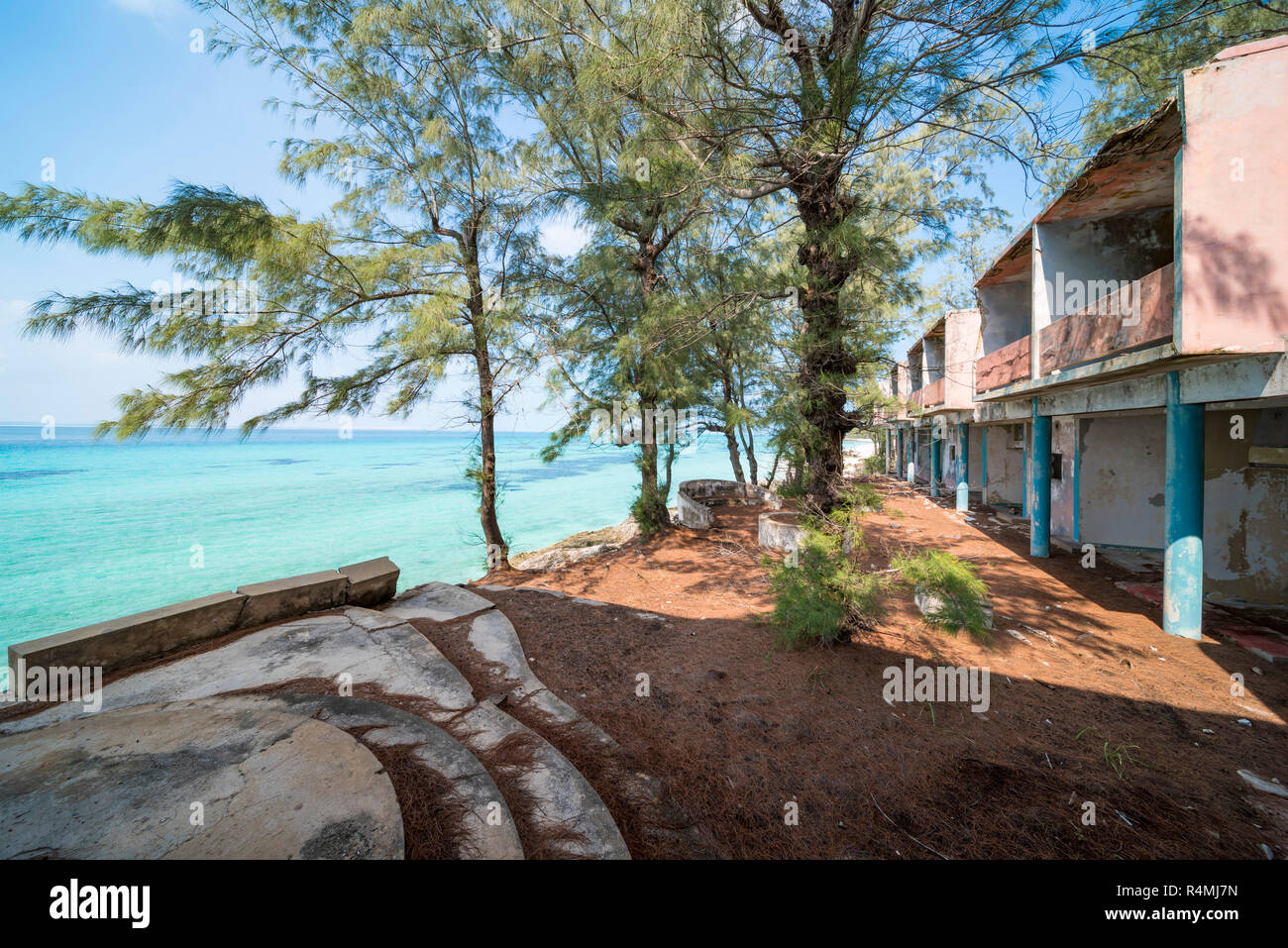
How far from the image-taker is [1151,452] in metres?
10.2

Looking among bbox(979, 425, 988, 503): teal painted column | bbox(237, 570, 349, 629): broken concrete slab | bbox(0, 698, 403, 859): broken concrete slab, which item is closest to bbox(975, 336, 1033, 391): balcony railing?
bbox(979, 425, 988, 503): teal painted column

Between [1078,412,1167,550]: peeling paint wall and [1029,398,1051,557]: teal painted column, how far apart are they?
1263 mm

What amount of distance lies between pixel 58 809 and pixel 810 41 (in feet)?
27.9

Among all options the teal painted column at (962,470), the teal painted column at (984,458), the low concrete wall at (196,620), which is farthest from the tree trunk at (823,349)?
the teal painted column at (984,458)

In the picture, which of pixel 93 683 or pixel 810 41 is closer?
pixel 93 683

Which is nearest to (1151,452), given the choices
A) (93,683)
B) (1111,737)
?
(1111,737)

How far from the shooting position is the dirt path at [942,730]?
3.09 metres

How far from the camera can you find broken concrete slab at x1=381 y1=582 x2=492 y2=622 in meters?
6.06

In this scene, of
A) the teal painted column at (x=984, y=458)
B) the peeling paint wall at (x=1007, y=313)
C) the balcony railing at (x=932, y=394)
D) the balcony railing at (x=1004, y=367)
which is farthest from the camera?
the teal painted column at (x=984, y=458)

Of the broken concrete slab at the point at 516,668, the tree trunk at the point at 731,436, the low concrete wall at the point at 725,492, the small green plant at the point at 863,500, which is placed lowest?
the broken concrete slab at the point at 516,668

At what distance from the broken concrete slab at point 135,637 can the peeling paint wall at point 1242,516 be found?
13154 millimetres

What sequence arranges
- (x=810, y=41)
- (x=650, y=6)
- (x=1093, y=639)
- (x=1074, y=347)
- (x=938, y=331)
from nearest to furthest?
1. (x=650, y=6)
2. (x=810, y=41)
3. (x=1093, y=639)
4. (x=1074, y=347)
5. (x=938, y=331)

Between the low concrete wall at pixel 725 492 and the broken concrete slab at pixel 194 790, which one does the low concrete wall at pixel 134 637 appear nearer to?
the broken concrete slab at pixel 194 790
